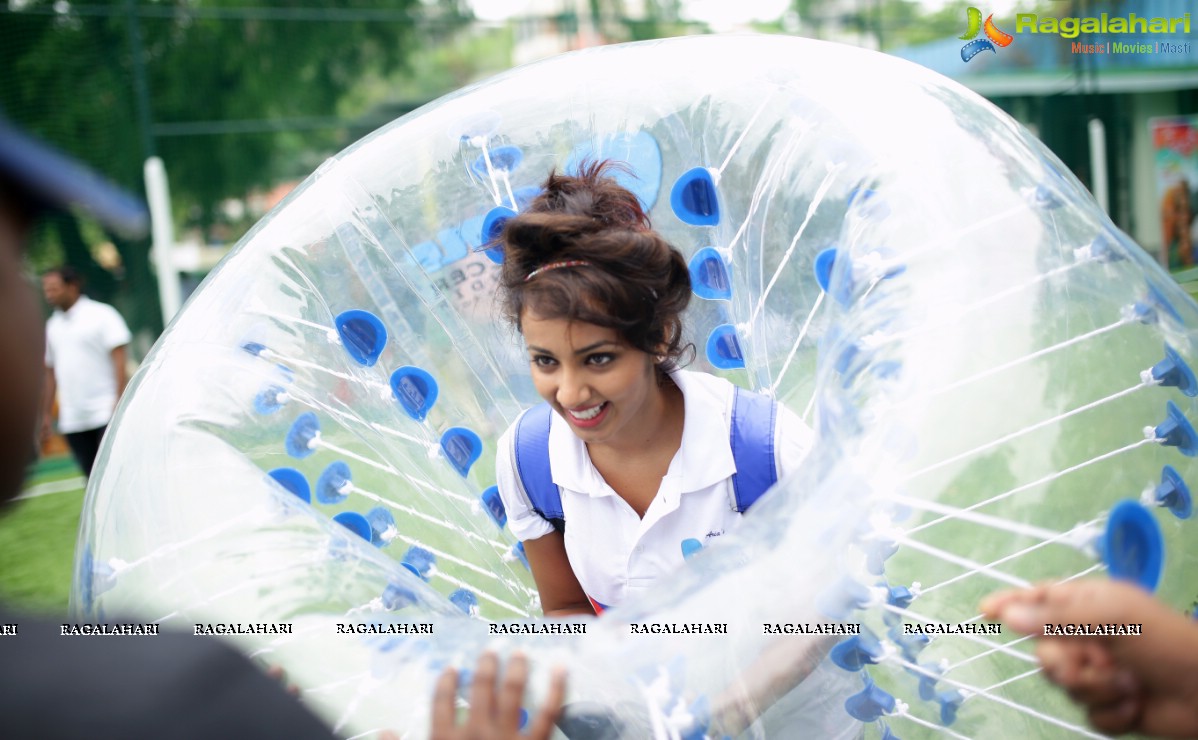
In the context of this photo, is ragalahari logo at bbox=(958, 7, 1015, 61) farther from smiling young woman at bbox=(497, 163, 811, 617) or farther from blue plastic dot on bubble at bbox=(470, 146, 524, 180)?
smiling young woman at bbox=(497, 163, 811, 617)

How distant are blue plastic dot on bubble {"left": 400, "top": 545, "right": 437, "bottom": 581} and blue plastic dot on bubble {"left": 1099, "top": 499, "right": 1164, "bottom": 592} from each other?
1.29 m

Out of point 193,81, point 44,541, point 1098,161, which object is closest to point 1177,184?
point 1098,161

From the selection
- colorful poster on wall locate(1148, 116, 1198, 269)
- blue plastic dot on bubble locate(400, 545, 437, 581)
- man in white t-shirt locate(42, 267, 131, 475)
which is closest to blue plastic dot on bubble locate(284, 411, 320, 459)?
blue plastic dot on bubble locate(400, 545, 437, 581)

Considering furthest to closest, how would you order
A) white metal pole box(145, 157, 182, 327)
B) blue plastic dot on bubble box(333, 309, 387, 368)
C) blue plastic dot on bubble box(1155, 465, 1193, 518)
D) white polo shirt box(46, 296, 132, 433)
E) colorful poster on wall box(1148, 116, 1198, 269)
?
colorful poster on wall box(1148, 116, 1198, 269) → white metal pole box(145, 157, 182, 327) → white polo shirt box(46, 296, 132, 433) → blue plastic dot on bubble box(333, 309, 387, 368) → blue plastic dot on bubble box(1155, 465, 1193, 518)

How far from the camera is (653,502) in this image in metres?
1.63

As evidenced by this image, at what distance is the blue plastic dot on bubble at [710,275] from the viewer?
6.72 feet

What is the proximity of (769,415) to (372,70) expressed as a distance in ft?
25.1

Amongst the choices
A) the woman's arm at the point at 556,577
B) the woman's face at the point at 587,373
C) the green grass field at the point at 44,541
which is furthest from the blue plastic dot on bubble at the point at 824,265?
the green grass field at the point at 44,541

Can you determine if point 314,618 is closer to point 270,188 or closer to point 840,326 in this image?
point 840,326

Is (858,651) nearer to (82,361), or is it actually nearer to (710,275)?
(710,275)

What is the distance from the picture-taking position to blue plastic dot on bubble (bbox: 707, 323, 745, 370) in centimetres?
210

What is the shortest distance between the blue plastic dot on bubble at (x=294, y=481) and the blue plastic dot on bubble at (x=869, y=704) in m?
1.03

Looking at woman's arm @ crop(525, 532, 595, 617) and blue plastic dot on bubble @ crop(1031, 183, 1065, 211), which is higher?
blue plastic dot on bubble @ crop(1031, 183, 1065, 211)

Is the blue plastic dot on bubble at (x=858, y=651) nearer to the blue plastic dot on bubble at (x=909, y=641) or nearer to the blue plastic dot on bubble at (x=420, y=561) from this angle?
the blue plastic dot on bubble at (x=909, y=641)
